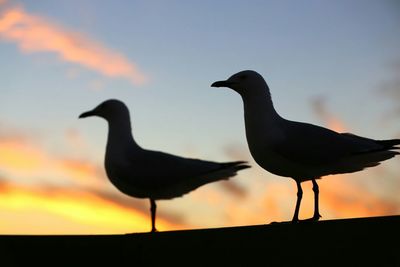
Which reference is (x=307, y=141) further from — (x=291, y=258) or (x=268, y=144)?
(x=291, y=258)

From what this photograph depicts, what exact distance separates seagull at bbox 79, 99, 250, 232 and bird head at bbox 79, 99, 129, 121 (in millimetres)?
393

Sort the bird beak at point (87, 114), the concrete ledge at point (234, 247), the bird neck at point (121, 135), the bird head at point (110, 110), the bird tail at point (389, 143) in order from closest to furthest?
1. the concrete ledge at point (234, 247)
2. the bird tail at point (389, 143)
3. the bird neck at point (121, 135)
4. the bird head at point (110, 110)
5. the bird beak at point (87, 114)

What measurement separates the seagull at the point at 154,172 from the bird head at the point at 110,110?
0.39 m

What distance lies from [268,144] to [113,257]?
256 cm

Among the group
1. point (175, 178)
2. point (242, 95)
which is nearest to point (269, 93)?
point (242, 95)

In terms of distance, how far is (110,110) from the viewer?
26.1 ft

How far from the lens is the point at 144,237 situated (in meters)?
4.61

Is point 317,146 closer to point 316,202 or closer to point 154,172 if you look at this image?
point 316,202

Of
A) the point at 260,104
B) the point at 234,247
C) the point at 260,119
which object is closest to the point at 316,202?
the point at 260,119

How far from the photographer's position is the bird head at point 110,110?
790 cm

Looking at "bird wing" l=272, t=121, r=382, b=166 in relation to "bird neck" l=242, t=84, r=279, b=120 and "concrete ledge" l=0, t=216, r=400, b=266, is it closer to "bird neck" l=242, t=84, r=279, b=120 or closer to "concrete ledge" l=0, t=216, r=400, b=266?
"bird neck" l=242, t=84, r=279, b=120

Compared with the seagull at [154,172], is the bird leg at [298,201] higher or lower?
lower

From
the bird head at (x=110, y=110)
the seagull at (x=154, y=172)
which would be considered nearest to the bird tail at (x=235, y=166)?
the seagull at (x=154, y=172)

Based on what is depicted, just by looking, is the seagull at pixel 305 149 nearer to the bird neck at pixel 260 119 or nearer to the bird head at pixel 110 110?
the bird neck at pixel 260 119
